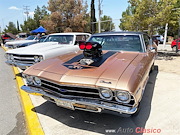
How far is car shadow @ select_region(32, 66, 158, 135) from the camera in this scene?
246cm

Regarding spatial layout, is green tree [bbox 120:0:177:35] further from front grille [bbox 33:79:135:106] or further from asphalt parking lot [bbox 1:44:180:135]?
front grille [bbox 33:79:135:106]

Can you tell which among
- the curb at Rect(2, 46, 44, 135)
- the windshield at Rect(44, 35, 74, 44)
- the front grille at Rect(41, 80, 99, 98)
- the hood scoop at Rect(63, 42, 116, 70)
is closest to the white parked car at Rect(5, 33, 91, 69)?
the windshield at Rect(44, 35, 74, 44)

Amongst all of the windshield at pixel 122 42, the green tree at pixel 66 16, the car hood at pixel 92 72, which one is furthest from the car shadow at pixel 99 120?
the green tree at pixel 66 16

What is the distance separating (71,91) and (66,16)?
754 inches

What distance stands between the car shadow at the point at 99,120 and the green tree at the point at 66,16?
1705 cm

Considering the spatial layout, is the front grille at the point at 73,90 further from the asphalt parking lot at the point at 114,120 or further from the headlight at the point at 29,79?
the asphalt parking lot at the point at 114,120

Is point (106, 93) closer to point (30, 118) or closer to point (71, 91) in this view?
point (71, 91)

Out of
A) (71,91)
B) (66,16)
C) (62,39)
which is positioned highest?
(66,16)

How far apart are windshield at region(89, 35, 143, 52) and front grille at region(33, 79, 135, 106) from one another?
1.81 m

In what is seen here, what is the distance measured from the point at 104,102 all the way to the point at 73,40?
427 cm

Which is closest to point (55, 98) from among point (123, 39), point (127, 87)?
point (127, 87)

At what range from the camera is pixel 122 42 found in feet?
12.1

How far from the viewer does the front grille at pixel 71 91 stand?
2.11 meters

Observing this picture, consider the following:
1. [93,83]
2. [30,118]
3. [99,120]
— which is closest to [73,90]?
[93,83]
